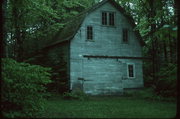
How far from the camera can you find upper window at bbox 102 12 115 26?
25391mm

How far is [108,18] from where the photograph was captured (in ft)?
84.0

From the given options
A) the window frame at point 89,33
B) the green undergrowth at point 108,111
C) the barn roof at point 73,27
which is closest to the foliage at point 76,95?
the barn roof at point 73,27

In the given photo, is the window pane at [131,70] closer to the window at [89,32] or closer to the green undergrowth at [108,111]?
the window at [89,32]

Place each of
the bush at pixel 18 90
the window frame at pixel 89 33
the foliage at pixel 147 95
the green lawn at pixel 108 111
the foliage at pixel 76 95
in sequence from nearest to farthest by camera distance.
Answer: the bush at pixel 18 90, the green lawn at pixel 108 111, the foliage at pixel 147 95, the foliage at pixel 76 95, the window frame at pixel 89 33

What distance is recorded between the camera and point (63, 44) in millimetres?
24609

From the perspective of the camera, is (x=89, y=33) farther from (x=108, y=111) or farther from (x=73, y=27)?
(x=108, y=111)

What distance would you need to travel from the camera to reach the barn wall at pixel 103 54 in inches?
931

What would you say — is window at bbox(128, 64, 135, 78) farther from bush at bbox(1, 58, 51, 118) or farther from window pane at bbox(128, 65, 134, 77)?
bush at bbox(1, 58, 51, 118)

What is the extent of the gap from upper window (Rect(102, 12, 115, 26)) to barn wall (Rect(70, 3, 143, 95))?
0.42m

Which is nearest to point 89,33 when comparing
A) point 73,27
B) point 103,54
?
point 73,27

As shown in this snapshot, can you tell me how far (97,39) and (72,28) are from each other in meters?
2.75

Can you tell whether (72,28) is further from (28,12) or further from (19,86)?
(19,86)

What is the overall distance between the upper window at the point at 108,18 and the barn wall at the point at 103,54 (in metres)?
0.42

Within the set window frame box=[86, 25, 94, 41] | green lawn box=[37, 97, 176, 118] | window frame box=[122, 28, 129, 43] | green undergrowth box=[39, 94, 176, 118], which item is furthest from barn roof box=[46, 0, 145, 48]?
green lawn box=[37, 97, 176, 118]
